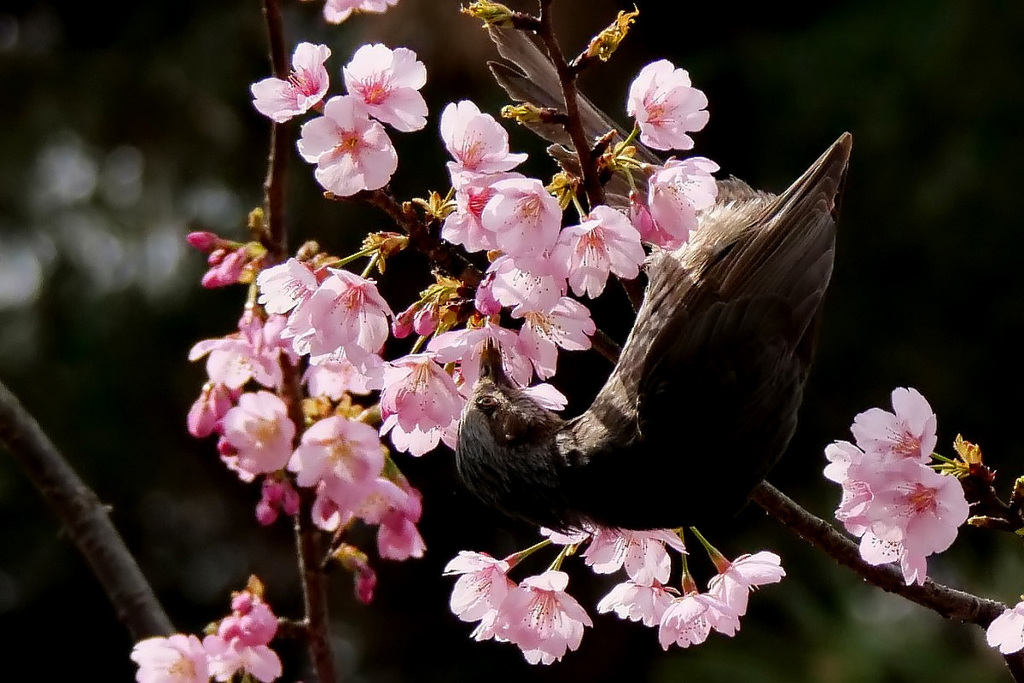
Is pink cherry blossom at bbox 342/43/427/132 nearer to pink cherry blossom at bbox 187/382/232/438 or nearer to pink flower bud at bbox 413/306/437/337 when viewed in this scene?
pink flower bud at bbox 413/306/437/337

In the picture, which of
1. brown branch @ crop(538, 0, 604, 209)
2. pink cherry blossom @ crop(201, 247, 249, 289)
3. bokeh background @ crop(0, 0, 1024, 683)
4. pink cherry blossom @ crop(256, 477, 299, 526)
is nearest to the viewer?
brown branch @ crop(538, 0, 604, 209)

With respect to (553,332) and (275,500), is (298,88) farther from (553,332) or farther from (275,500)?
(275,500)

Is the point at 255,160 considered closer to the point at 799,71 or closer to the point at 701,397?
the point at 799,71

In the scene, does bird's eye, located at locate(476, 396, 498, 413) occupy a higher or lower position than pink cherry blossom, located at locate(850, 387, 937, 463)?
lower

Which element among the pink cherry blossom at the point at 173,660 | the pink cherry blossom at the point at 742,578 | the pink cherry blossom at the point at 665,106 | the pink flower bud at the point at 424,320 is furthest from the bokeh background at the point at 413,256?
the pink flower bud at the point at 424,320

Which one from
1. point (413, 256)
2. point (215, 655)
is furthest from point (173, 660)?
point (413, 256)

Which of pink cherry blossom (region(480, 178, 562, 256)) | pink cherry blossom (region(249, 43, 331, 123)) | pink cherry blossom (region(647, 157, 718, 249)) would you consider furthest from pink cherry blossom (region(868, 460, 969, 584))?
pink cherry blossom (region(249, 43, 331, 123))

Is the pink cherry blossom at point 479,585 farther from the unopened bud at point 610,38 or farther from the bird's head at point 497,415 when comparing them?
the unopened bud at point 610,38
